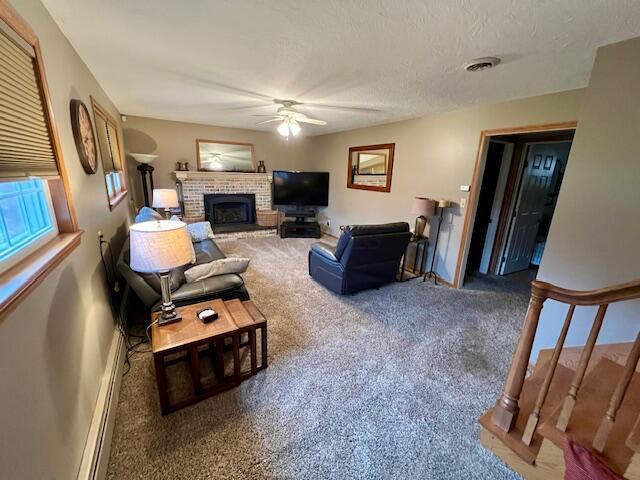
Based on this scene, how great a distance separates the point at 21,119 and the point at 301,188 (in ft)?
16.7

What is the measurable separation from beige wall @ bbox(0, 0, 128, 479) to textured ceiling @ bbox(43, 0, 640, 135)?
12.5 inches

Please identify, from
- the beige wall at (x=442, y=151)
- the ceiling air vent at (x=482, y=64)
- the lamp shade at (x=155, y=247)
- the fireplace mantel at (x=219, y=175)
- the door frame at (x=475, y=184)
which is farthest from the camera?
the fireplace mantel at (x=219, y=175)

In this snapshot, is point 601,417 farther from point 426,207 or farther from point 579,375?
point 426,207

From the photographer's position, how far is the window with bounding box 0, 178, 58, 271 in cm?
105

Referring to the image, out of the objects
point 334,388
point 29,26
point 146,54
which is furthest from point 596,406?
point 146,54

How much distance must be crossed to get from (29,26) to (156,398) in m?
2.17

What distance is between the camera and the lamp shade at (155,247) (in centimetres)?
152

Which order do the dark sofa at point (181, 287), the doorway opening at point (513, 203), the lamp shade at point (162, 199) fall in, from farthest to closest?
1. the lamp shade at point (162, 199)
2. the doorway opening at point (513, 203)
3. the dark sofa at point (181, 287)

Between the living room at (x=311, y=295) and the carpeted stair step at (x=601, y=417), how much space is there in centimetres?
1

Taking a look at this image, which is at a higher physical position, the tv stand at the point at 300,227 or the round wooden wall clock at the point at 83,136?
the round wooden wall clock at the point at 83,136

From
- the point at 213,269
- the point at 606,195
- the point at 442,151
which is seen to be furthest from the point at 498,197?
the point at 213,269

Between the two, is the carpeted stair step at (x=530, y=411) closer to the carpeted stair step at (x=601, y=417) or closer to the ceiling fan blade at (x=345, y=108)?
the carpeted stair step at (x=601, y=417)

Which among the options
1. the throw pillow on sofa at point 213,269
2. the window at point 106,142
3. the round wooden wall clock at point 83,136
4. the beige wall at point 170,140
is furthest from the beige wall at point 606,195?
the beige wall at point 170,140

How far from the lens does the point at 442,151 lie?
369cm
